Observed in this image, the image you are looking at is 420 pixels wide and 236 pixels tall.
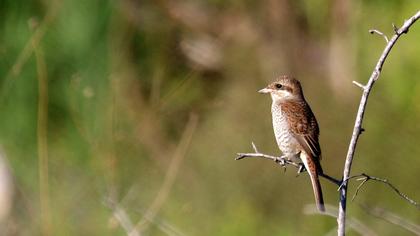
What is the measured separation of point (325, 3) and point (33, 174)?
402cm

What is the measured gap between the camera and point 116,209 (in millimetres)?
3736

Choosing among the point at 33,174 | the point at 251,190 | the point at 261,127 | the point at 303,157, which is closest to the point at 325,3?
the point at 261,127

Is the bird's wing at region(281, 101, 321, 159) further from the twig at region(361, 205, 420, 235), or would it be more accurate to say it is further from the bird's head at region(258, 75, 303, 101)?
the twig at region(361, 205, 420, 235)

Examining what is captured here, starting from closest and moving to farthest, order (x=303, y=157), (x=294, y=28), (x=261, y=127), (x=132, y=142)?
1. (x=303, y=157)
2. (x=132, y=142)
3. (x=261, y=127)
4. (x=294, y=28)

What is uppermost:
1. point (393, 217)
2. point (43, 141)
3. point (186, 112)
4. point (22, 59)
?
point (393, 217)

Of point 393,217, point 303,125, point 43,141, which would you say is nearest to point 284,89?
point 303,125

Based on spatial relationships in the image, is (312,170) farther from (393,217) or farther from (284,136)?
(393,217)

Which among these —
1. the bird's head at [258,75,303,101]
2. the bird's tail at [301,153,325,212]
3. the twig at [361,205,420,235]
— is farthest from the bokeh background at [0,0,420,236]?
the twig at [361,205,420,235]

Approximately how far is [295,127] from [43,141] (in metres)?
1.37

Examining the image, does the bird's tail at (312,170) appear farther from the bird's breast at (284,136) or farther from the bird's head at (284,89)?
the bird's head at (284,89)

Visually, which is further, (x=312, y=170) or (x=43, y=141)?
(x=43, y=141)

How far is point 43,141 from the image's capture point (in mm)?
4832

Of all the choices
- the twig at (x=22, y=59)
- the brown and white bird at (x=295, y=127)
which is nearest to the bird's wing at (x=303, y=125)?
the brown and white bird at (x=295, y=127)

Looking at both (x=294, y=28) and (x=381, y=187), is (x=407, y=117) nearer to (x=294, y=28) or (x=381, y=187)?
(x=381, y=187)
